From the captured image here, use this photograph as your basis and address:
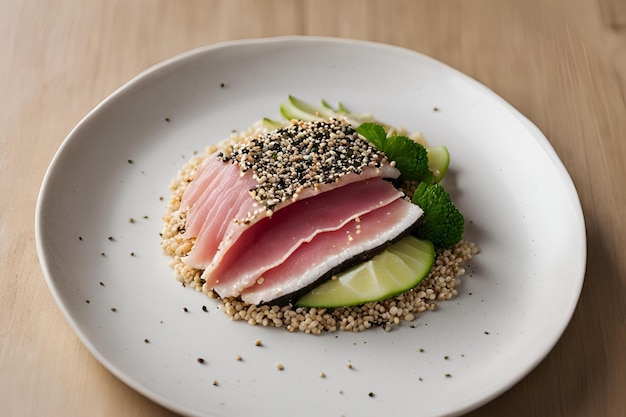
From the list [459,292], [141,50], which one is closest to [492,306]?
[459,292]

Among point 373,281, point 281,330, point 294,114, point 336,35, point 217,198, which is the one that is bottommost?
point 281,330

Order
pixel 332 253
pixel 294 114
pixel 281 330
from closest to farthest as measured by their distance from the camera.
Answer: pixel 281 330, pixel 332 253, pixel 294 114

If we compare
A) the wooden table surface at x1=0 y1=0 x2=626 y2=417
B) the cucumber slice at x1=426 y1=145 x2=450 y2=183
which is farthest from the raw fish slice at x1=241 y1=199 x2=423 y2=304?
the wooden table surface at x1=0 y1=0 x2=626 y2=417

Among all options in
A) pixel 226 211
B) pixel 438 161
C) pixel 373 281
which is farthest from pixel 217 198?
pixel 438 161

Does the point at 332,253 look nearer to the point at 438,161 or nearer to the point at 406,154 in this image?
the point at 406,154

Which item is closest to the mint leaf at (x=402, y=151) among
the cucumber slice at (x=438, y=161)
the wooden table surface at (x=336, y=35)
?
the cucumber slice at (x=438, y=161)

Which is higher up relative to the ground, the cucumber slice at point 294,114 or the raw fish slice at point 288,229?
the cucumber slice at point 294,114

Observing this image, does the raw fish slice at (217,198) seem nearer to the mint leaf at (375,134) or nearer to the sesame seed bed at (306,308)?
the sesame seed bed at (306,308)
